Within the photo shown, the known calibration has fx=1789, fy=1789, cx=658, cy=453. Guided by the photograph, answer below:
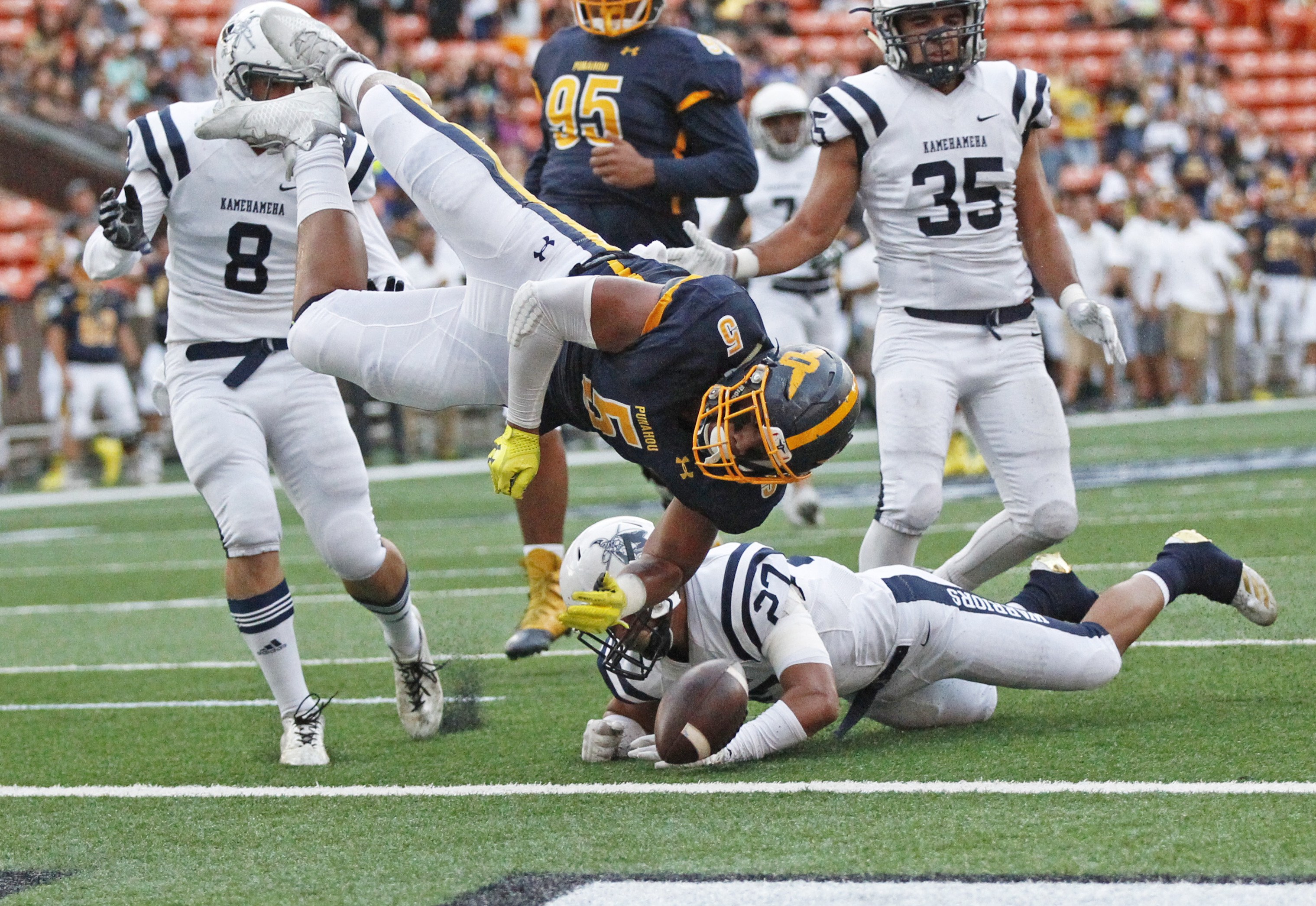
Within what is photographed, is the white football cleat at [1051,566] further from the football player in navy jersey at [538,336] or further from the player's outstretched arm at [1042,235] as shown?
the football player in navy jersey at [538,336]

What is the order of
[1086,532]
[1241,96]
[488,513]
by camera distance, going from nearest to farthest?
[1086,532]
[488,513]
[1241,96]

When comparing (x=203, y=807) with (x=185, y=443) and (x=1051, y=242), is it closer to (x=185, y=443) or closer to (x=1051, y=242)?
(x=185, y=443)

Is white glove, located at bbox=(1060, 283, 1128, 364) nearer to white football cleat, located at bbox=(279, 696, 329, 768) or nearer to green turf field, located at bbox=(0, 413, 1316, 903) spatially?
green turf field, located at bbox=(0, 413, 1316, 903)

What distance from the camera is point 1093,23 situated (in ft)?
65.6

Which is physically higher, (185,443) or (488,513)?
(185,443)

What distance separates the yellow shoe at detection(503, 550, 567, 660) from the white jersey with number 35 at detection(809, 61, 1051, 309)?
1309mm

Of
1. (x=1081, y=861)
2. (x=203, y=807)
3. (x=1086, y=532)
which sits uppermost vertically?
(x=1081, y=861)

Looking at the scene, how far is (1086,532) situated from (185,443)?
4396mm

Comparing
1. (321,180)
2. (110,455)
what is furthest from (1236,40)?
(321,180)

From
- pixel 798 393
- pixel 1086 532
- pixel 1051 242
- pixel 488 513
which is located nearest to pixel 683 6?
pixel 488 513

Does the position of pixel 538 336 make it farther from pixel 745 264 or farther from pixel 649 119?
pixel 649 119

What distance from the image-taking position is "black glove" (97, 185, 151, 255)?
431 cm

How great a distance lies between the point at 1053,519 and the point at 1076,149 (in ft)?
45.6

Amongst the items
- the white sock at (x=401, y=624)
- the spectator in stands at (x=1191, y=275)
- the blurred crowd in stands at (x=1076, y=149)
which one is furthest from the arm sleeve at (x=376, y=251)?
the spectator in stands at (x=1191, y=275)
